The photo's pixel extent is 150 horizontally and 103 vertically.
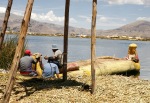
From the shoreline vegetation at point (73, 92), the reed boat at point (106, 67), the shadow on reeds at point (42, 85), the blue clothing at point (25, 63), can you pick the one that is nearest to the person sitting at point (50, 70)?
the blue clothing at point (25, 63)

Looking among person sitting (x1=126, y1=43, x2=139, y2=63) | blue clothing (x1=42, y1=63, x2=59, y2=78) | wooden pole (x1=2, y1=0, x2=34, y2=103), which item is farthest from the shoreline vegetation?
person sitting (x1=126, y1=43, x2=139, y2=63)

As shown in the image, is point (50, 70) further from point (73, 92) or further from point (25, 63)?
point (73, 92)

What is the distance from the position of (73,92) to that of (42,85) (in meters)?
1.73

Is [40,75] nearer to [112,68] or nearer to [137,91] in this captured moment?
[137,91]

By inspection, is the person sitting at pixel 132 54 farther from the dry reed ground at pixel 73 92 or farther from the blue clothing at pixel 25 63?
the blue clothing at pixel 25 63

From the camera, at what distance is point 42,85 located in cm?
1274

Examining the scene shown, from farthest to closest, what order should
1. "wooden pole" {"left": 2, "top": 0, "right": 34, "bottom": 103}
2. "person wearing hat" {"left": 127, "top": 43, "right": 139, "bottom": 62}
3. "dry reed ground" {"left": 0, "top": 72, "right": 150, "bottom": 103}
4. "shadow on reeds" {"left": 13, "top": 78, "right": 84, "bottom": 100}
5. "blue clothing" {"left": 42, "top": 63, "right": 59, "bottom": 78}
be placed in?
1. "person wearing hat" {"left": 127, "top": 43, "right": 139, "bottom": 62}
2. "blue clothing" {"left": 42, "top": 63, "right": 59, "bottom": 78}
3. "shadow on reeds" {"left": 13, "top": 78, "right": 84, "bottom": 100}
4. "dry reed ground" {"left": 0, "top": 72, "right": 150, "bottom": 103}
5. "wooden pole" {"left": 2, "top": 0, "right": 34, "bottom": 103}

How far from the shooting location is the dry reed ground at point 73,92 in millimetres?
10829

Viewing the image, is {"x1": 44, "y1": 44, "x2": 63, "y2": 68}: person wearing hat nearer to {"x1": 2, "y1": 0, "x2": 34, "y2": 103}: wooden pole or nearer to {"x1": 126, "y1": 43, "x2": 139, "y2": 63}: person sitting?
{"x1": 2, "y1": 0, "x2": 34, "y2": 103}: wooden pole

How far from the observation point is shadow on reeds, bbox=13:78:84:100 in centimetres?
1179

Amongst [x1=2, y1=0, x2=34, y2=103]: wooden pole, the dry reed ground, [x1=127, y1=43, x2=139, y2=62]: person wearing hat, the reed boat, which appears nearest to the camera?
[x1=2, y1=0, x2=34, y2=103]: wooden pole

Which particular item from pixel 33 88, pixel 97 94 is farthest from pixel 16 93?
pixel 97 94

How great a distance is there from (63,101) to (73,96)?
0.60 metres

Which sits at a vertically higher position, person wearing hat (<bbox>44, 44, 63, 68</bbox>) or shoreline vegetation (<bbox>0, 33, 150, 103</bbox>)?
person wearing hat (<bbox>44, 44, 63, 68</bbox>)
